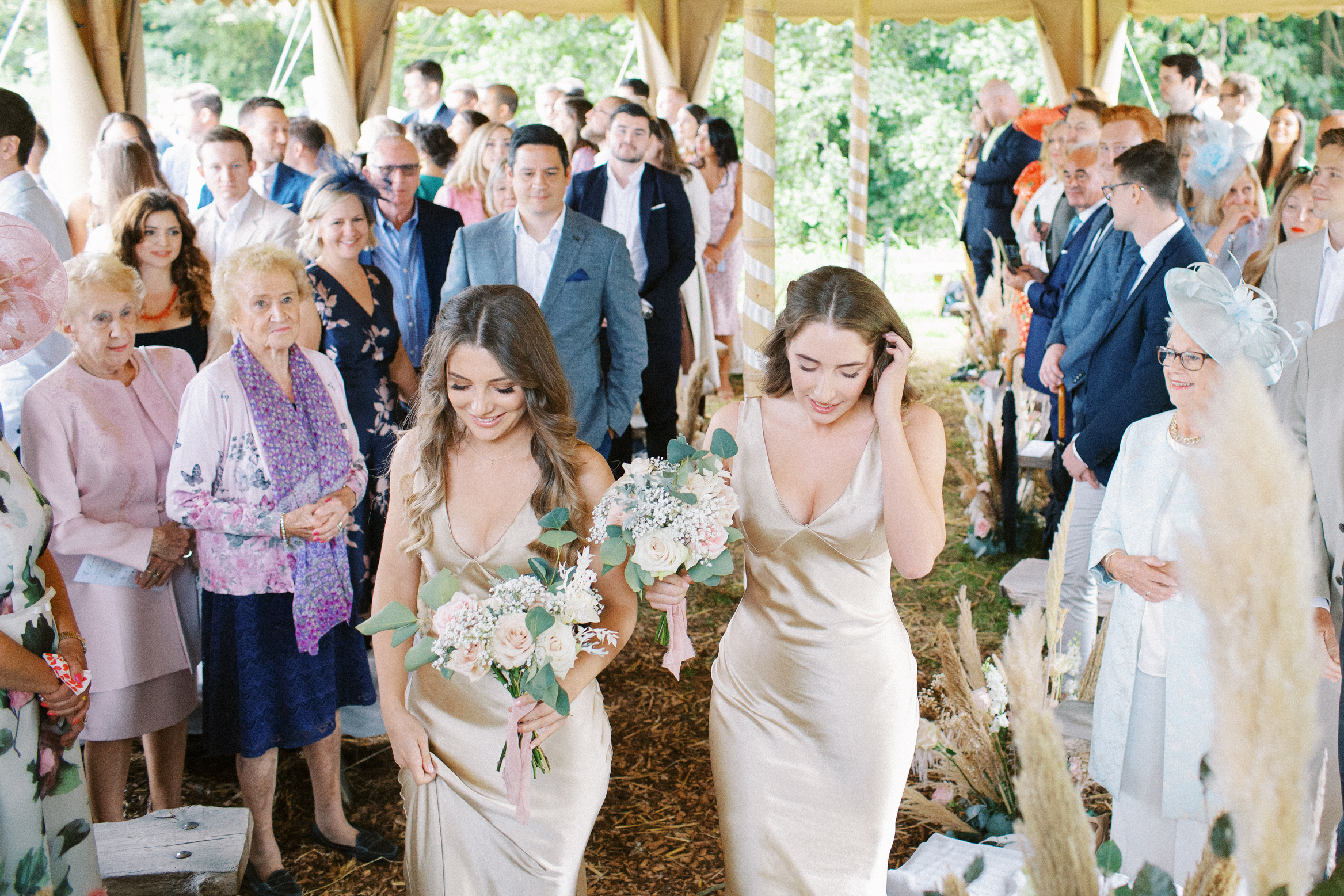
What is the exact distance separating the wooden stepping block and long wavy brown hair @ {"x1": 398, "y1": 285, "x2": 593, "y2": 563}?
1.18 metres

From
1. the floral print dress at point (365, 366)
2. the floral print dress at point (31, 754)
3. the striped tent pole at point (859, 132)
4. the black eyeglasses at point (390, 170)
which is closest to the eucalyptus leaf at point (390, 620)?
the floral print dress at point (31, 754)

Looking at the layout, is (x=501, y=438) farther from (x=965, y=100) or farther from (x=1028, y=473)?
(x=965, y=100)

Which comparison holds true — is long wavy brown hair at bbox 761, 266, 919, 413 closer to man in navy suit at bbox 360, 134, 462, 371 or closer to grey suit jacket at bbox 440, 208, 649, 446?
grey suit jacket at bbox 440, 208, 649, 446

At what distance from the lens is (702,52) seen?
39.0ft

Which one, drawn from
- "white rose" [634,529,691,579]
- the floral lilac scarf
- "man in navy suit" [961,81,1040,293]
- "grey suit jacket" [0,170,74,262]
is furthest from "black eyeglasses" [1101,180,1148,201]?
"man in navy suit" [961,81,1040,293]

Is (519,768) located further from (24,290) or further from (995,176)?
(995,176)

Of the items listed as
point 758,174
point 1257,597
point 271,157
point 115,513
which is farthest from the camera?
point 271,157

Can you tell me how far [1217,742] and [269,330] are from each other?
3107 mm

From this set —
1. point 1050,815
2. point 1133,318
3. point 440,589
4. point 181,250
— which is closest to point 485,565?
point 440,589

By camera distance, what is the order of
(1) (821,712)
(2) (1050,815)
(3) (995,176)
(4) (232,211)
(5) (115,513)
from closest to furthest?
(2) (1050,815) < (1) (821,712) < (5) (115,513) < (4) (232,211) < (3) (995,176)

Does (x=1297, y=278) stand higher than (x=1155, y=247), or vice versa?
(x=1155, y=247)

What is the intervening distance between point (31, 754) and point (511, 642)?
1.09 meters

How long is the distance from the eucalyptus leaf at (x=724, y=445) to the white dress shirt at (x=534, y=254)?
2523mm

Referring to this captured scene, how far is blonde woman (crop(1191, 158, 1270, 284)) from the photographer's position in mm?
6543
